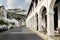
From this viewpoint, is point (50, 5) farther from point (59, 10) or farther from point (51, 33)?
point (59, 10)

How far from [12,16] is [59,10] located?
69371 mm

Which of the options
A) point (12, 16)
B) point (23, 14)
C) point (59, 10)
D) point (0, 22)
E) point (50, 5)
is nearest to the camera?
point (50, 5)

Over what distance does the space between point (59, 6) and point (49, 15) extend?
20.1 feet

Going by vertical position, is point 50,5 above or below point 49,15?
above

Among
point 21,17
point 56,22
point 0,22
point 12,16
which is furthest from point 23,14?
point 56,22

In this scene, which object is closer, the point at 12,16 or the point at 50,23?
the point at 50,23

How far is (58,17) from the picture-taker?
70.2 ft

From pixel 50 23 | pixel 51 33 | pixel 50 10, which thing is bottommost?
pixel 51 33

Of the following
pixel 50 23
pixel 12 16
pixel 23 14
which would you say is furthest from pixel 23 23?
pixel 50 23

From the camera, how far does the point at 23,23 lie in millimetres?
102625

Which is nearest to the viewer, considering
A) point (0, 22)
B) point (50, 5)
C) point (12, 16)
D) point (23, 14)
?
point (50, 5)

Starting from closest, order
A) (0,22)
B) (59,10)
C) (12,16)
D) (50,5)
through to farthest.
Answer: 1. (50,5)
2. (59,10)
3. (0,22)
4. (12,16)

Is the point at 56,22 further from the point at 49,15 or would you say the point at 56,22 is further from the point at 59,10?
the point at 49,15

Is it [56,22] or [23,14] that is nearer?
[56,22]
